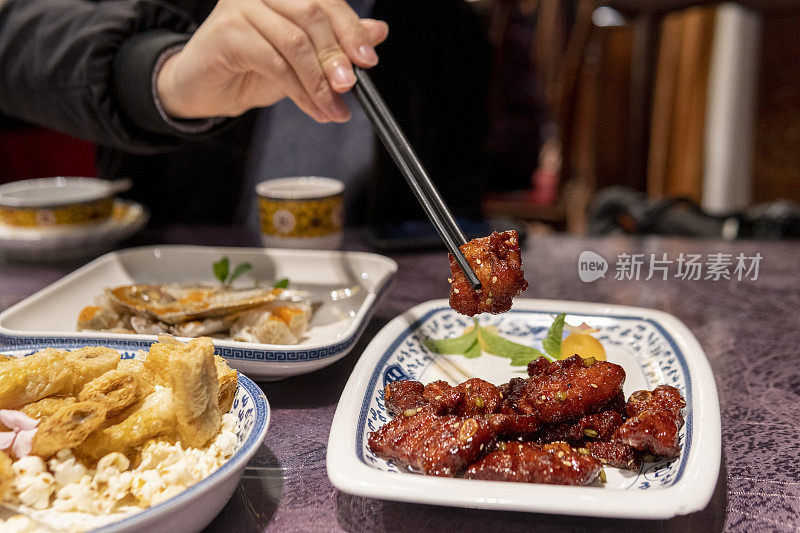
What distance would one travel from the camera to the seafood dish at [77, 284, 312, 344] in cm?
125

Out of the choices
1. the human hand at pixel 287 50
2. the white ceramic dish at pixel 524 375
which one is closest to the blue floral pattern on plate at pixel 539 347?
the white ceramic dish at pixel 524 375

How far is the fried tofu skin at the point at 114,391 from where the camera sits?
816mm

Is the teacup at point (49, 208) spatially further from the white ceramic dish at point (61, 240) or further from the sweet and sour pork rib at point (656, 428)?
the sweet and sour pork rib at point (656, 428)

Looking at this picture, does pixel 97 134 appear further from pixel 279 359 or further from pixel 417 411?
pixel 417 411

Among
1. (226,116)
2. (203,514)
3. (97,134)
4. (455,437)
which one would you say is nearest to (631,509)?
(455,437)

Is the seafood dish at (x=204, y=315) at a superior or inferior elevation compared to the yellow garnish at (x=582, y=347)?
superior

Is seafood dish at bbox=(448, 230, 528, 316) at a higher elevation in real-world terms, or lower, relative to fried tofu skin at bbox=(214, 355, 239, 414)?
higher

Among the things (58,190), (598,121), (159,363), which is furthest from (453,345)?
(598,121)

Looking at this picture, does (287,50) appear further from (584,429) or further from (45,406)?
(584,429)

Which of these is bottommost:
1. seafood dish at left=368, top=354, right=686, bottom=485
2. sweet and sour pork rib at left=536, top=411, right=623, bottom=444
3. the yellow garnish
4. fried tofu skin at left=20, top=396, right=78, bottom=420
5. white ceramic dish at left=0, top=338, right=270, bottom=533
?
the yellow garnish

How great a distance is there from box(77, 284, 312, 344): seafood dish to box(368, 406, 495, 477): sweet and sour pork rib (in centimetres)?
41

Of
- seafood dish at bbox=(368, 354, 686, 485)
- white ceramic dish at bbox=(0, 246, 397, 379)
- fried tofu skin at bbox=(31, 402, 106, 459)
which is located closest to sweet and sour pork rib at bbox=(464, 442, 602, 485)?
seafood dish at bbox=(368, 354, 686, 485)

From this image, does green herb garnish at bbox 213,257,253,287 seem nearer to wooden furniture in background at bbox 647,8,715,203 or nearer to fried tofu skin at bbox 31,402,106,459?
fried tofu skin at bbox 31,402,106,459

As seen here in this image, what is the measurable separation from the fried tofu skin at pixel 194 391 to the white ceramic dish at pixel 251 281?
252 mm
